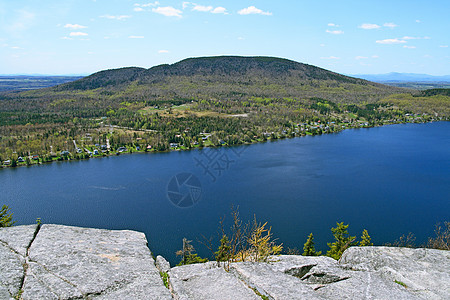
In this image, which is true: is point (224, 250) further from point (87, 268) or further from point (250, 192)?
point (250, 192)

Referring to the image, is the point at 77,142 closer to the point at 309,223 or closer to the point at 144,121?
the point at 144,121

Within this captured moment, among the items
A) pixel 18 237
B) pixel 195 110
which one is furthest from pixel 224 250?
pixel 195 110

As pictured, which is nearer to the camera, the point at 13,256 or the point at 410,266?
the point at 13,256

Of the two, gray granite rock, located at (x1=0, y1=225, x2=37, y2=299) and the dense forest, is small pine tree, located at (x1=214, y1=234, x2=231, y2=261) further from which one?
the dense forest

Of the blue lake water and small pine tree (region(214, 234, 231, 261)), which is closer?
small pine tree (region(214, 234, 231, 261))

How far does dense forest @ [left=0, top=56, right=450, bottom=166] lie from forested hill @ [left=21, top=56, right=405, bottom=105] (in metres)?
0.62

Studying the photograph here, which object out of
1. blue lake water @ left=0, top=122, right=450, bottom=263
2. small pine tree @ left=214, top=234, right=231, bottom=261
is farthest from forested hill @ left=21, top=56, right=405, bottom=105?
small pine tree @ left=214, top=234, right=231, bottom=261

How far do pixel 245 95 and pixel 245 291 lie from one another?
5584 inches

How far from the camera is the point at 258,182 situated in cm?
4481

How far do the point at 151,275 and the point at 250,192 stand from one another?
34.8 metres

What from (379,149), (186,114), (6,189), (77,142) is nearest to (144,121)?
(186,114)

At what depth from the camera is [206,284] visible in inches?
266

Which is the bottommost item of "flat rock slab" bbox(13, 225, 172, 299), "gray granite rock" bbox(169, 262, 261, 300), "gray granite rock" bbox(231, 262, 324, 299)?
"gray granite rock" bbox(231, 262, 324, 299)

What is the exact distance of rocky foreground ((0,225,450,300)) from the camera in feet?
18.9
